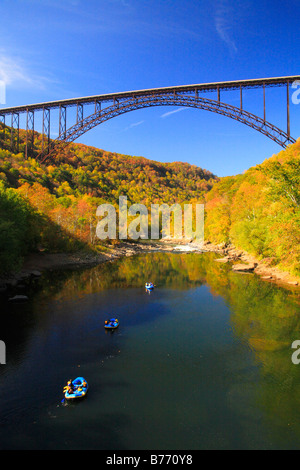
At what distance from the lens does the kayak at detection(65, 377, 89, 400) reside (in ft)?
28.3

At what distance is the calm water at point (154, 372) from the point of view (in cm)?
743

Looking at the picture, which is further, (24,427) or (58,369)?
(58,369)

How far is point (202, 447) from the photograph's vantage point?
276 inches

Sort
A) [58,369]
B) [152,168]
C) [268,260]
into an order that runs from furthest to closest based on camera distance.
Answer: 1. [152,168]
2. [268,260]
3. [58,369]

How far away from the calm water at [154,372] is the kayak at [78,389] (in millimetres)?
243

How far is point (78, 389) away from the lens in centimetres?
884

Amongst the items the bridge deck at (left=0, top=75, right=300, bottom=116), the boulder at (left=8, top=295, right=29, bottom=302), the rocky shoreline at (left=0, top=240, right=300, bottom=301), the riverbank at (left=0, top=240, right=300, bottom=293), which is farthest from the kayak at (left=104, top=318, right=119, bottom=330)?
the bridge deck at (left=0, top=75, right=300, bottom=116)

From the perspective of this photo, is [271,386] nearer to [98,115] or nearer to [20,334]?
[20,334]

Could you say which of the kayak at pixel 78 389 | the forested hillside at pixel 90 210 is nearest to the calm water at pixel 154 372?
the kayak at pixel 78 389

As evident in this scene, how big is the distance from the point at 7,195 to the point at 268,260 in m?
25.6

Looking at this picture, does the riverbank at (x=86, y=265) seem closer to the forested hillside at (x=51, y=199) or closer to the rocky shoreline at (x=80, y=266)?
the rocky shoreline at (x=80, y=266)

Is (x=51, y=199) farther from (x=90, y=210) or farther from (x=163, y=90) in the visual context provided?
(x=163, y=90)

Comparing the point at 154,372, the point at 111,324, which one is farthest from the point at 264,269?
the point at 154,372
